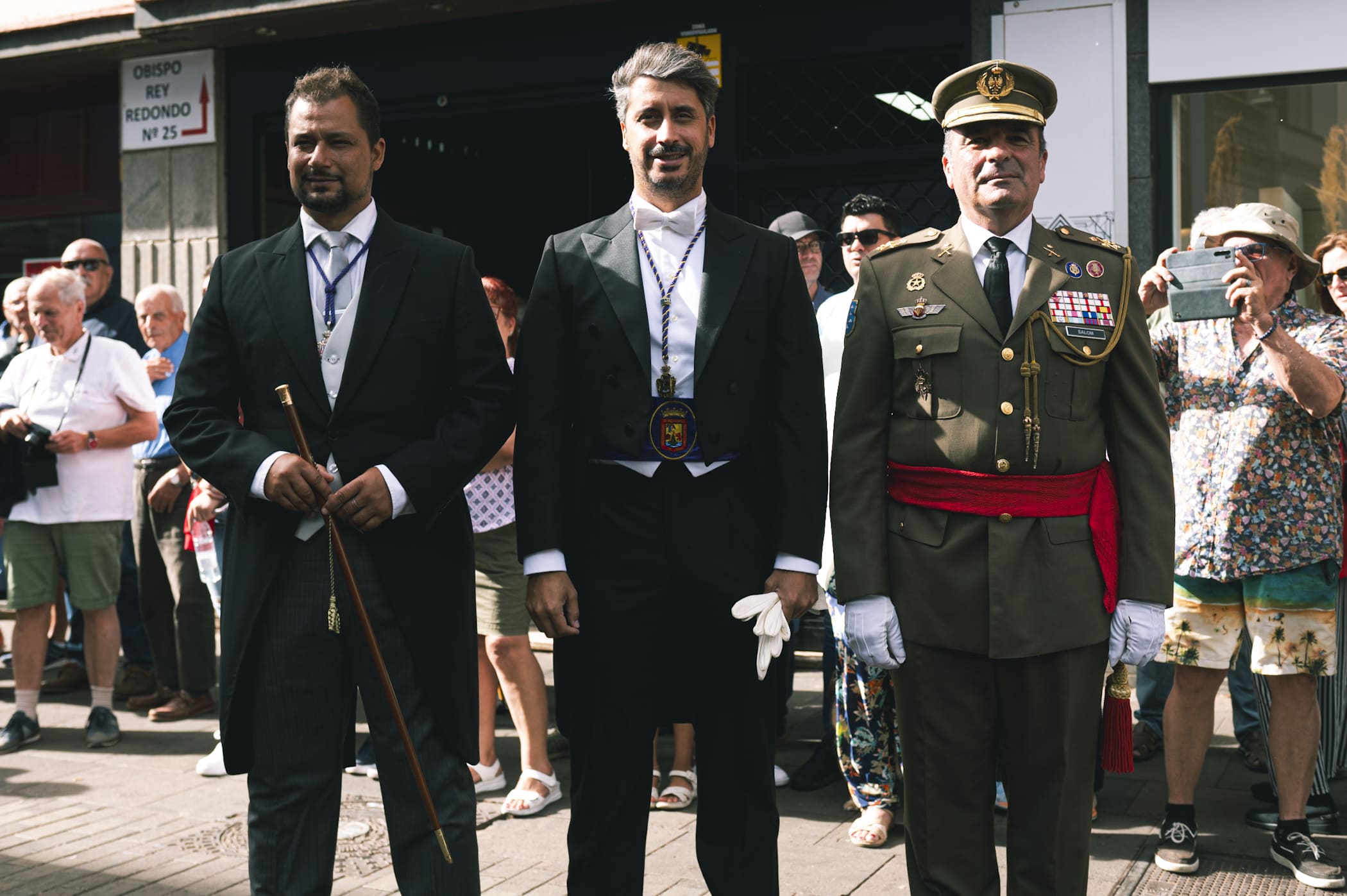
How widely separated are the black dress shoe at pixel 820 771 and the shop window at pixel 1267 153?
11.0 feet

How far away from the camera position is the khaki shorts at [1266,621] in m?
4.41

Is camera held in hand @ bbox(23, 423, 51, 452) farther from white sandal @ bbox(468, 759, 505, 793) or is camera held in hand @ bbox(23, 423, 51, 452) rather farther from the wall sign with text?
the wall sign with text

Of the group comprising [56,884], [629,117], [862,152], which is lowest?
[56,884]

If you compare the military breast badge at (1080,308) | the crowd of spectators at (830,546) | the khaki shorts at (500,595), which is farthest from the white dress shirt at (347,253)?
the khaki shorts at (500,595)

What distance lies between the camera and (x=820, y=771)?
5.45 meters

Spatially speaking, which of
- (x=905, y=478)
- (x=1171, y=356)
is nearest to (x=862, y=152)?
(x=1171, y=356)

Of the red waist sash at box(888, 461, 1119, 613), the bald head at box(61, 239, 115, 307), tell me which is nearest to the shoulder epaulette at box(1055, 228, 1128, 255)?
the red waist sash at box(888, 461, 1119, 613)

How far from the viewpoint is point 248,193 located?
9469 mm

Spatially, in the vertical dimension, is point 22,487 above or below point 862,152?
below

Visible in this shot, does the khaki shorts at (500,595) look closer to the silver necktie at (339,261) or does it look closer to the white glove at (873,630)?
the silver necktie at (339,261)

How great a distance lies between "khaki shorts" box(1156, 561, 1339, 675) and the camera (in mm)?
4410

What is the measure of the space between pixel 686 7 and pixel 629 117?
535cm

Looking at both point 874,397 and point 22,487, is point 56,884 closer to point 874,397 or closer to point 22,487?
point 22,487

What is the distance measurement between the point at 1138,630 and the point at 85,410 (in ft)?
16.8
